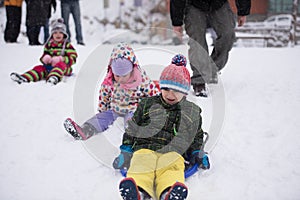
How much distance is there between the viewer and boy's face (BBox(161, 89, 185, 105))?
163 centimetres

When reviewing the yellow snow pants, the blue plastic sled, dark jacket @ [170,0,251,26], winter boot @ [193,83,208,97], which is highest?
dark jacket @ [170,0,251,26]

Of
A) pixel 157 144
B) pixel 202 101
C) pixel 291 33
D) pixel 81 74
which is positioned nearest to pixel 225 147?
pixel 157 144

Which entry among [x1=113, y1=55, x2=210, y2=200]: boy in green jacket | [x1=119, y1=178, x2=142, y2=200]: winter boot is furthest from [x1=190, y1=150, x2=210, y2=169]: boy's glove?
[x1=119, y1=178, x2=142, y2=200]: winter boot

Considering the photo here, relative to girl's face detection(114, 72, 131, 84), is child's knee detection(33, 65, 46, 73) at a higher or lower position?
lower

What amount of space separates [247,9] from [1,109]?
6.86 feet

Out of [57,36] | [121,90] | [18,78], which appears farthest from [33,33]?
[121,90]

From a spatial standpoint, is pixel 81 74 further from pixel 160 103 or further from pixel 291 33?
pixel 291 33

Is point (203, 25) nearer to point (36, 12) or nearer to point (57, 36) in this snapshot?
point (57, 36)

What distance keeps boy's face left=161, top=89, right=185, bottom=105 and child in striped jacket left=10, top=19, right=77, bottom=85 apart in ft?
5.44

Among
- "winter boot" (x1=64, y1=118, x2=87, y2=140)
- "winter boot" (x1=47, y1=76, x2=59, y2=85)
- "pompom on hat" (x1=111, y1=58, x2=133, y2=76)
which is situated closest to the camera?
"winter boot" (x1=64, y1=118, x2=87, y2=140)

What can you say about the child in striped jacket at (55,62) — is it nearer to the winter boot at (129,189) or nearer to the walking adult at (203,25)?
the walking adult at (203,25)

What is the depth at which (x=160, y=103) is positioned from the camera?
166cm

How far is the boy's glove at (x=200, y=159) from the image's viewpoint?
1.59m

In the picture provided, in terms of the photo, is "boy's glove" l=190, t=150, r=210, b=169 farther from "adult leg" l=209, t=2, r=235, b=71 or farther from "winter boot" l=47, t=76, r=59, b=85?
"winter boot" l=47, t=76, r=59, b=85
